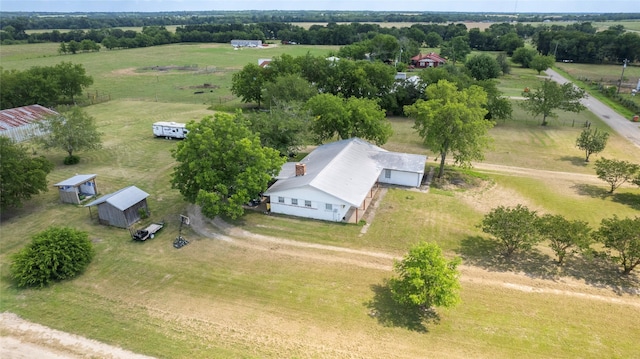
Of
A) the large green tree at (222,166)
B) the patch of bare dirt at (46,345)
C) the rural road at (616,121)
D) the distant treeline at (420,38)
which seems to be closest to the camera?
the patch of bare dirt at (46,345)

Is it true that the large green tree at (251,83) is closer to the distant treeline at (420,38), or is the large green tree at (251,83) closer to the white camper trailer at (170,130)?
the white camper trailer at (170,130)

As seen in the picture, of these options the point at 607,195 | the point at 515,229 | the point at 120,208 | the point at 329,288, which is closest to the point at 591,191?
the point at 607,195

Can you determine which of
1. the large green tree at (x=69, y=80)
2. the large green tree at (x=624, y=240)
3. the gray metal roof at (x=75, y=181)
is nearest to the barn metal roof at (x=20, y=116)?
the large green tree at (x=69, y=80)

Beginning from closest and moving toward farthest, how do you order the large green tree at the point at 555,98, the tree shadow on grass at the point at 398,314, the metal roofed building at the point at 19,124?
the tree shadow on grass at the point at 398,314
the metal roofed building at the point at 19,124
the large green tree at the point at 555,98

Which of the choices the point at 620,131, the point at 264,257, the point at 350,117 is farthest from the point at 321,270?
the point at 620,131

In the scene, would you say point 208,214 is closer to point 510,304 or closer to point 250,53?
point 510,304

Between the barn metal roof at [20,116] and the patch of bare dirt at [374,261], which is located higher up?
the barn metal roof at [20,116]
